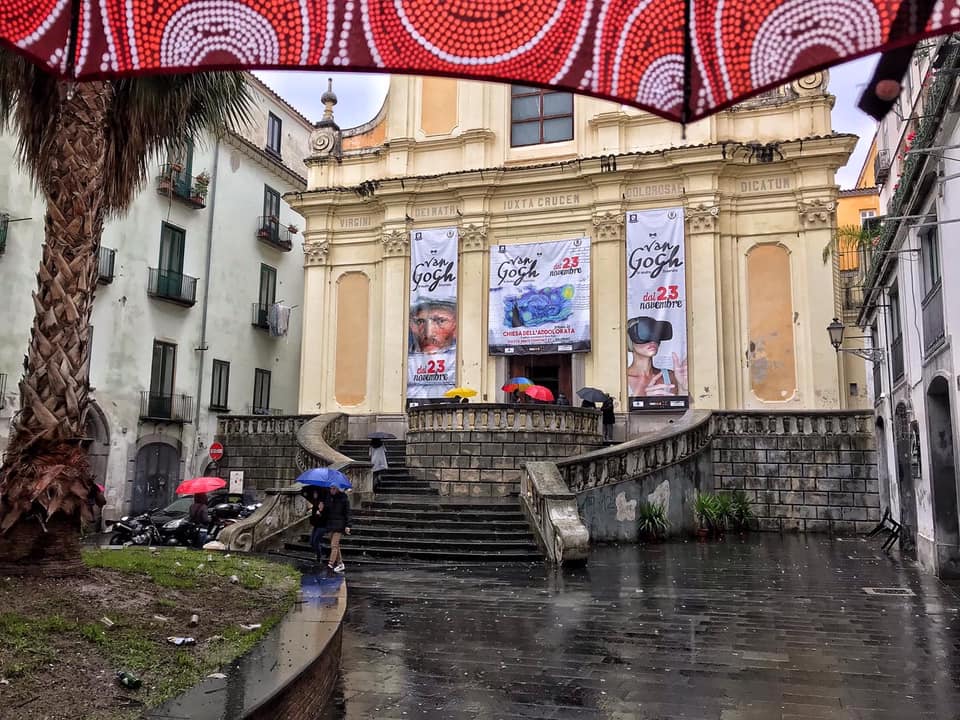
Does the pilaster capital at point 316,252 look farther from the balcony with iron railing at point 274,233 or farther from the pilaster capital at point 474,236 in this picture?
the pilaster capital at point 474,236

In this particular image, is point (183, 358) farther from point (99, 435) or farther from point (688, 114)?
point (688, 114)

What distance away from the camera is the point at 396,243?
24.9 metres

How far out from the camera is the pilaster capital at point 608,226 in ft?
74.9

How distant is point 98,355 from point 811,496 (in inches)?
764

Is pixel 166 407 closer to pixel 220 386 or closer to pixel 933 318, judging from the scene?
pixel 220 386

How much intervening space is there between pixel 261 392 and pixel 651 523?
17751mm

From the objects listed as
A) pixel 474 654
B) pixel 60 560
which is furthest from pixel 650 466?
pixel 60 560

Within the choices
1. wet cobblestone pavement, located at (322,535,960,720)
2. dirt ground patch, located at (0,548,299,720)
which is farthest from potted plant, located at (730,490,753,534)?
dirt ground patch, located at (0,548,299,720)

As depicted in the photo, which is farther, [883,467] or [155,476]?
[155,476]

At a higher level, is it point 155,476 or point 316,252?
point 316,252

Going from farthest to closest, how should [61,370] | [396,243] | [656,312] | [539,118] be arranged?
[396,243]
[539,118]
[656,312]
[61,370]

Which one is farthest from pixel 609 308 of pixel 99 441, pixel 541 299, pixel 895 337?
pixel 99 441

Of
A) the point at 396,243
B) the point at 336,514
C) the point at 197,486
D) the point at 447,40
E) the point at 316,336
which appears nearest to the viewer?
the point at 447,40

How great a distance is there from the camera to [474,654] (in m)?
6.76
